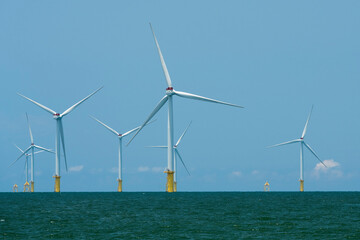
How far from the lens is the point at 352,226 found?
67.9 metres

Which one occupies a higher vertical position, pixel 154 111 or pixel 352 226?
pixel 154 111

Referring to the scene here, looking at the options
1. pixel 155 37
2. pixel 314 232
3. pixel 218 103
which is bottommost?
pixel 314 232

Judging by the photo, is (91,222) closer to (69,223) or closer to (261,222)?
(69,223)

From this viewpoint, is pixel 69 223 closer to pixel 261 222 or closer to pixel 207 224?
pixel 207 224

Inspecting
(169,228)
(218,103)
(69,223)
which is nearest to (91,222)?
(69,223)

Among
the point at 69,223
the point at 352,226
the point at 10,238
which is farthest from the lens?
the point at 69,223

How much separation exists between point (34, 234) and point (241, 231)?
72.8ft

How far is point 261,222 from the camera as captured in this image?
73000 mm

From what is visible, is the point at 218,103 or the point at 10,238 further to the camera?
the point at 218,103

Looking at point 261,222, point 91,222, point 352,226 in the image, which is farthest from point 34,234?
point 352,226

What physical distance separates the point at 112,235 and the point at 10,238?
33.5ft

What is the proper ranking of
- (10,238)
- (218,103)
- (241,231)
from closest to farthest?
(10,238) < (241,231) < (218,103)

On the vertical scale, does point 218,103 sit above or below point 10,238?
above

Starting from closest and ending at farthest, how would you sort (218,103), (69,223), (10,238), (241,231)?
1. (10,238)
2. (241,231)
3. (69,223)
4. (218,103)
